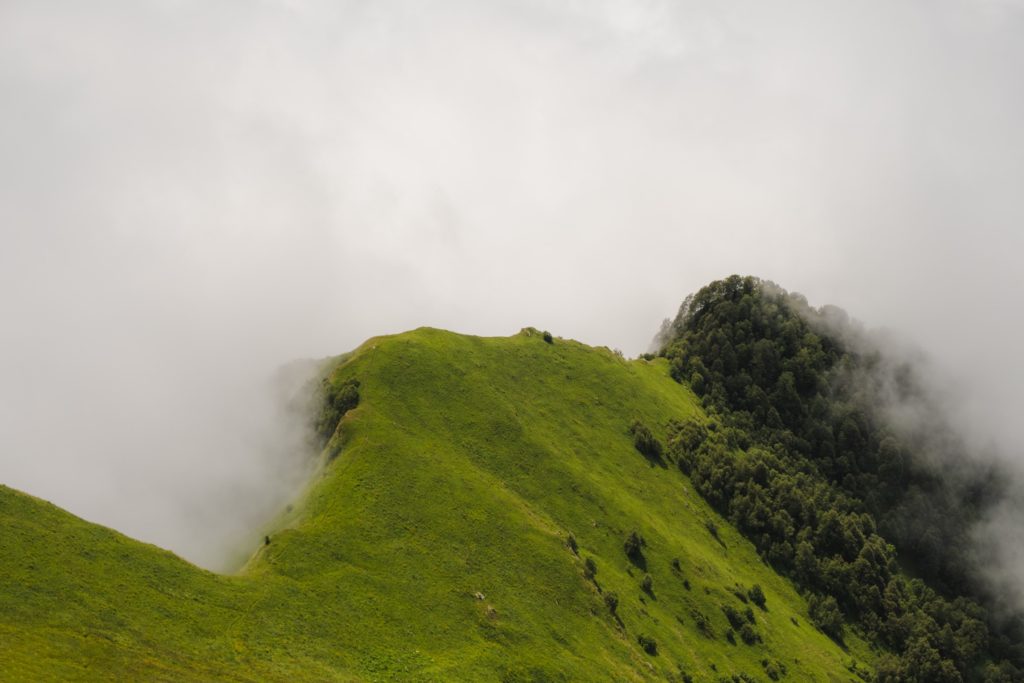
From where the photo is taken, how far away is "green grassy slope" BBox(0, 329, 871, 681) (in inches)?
3103

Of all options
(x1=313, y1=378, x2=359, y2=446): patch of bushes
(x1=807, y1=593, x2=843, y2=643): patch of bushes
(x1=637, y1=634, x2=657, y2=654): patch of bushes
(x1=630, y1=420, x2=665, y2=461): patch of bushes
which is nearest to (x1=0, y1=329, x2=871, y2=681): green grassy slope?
(x1=637, y1=634, x2=657, y2=654): patch of bushes

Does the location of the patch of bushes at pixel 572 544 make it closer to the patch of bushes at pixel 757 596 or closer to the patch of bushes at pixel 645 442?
the patch of bushes at pixel 757 596

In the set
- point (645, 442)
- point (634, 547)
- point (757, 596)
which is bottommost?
point (634, 547)

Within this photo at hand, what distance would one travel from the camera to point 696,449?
188 m

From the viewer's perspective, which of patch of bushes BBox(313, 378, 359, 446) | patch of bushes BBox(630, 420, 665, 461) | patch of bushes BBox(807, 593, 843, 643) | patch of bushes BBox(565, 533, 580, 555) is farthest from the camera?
patch of bushes BBox(630, 420, 665, 461)

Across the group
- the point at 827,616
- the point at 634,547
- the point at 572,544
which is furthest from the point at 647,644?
the point at 827,616

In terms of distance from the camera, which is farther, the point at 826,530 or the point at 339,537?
the point at 826,530

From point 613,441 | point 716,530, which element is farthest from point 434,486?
point 716,530

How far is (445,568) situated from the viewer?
4227 inches

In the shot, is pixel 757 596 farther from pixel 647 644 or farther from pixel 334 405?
pixel 334 405

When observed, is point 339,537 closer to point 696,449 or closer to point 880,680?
point 696,449

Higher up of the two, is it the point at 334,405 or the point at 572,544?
the point at 334,405

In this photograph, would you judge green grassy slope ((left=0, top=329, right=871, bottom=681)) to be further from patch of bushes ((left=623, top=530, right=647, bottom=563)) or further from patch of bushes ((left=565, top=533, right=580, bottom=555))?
patch of bushes ((left=623, top=530, right=647, bottom=563))

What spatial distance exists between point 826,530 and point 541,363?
7989 centimetres
